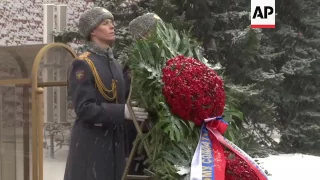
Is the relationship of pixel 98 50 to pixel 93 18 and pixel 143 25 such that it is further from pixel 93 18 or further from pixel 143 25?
pixel 143 25

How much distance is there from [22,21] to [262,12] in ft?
11.8

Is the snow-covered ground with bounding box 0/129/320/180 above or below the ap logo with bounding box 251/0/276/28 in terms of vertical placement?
below

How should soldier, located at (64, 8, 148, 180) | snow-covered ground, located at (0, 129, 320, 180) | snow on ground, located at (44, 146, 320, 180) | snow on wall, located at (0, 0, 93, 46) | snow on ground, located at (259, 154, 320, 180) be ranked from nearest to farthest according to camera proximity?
soldier, located at (64, 8, 148, 180) < snow-covered ground, located at (0, 129, 320, 180) < snow on ground, located at (44, 146, 320, 180) < snow on ground, located at (259, 154, 320, 180) < snow on wall, located at (0, 0, 93, 46)

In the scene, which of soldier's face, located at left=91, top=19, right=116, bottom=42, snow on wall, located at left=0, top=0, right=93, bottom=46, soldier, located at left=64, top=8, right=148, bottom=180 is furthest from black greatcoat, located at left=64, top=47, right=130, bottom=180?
snow on wall, located at left=0, top=0, right=93, bottom=46

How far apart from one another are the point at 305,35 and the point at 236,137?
6.90 metres

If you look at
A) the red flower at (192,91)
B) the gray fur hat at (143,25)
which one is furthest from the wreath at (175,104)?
the gray fur hat at (143,25)

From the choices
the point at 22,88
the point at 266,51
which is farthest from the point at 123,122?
the point at 266,51

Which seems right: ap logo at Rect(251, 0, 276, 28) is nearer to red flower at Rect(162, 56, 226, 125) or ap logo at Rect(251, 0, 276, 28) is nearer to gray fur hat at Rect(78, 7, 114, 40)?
gray fur hat at Rect(78, 7, 114, 40)

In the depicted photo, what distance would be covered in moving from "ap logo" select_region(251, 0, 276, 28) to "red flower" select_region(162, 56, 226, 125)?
4221mm

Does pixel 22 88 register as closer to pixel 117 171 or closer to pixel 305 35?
pixel 117 171

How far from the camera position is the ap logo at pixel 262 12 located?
675cm

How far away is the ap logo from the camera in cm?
675

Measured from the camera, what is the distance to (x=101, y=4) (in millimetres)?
7891

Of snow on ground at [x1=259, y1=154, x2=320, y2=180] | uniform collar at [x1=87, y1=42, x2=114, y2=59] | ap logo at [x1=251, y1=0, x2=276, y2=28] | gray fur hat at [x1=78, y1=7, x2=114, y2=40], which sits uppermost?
ap logo at [x1=251, y1=0, x2=276, y2=28]
